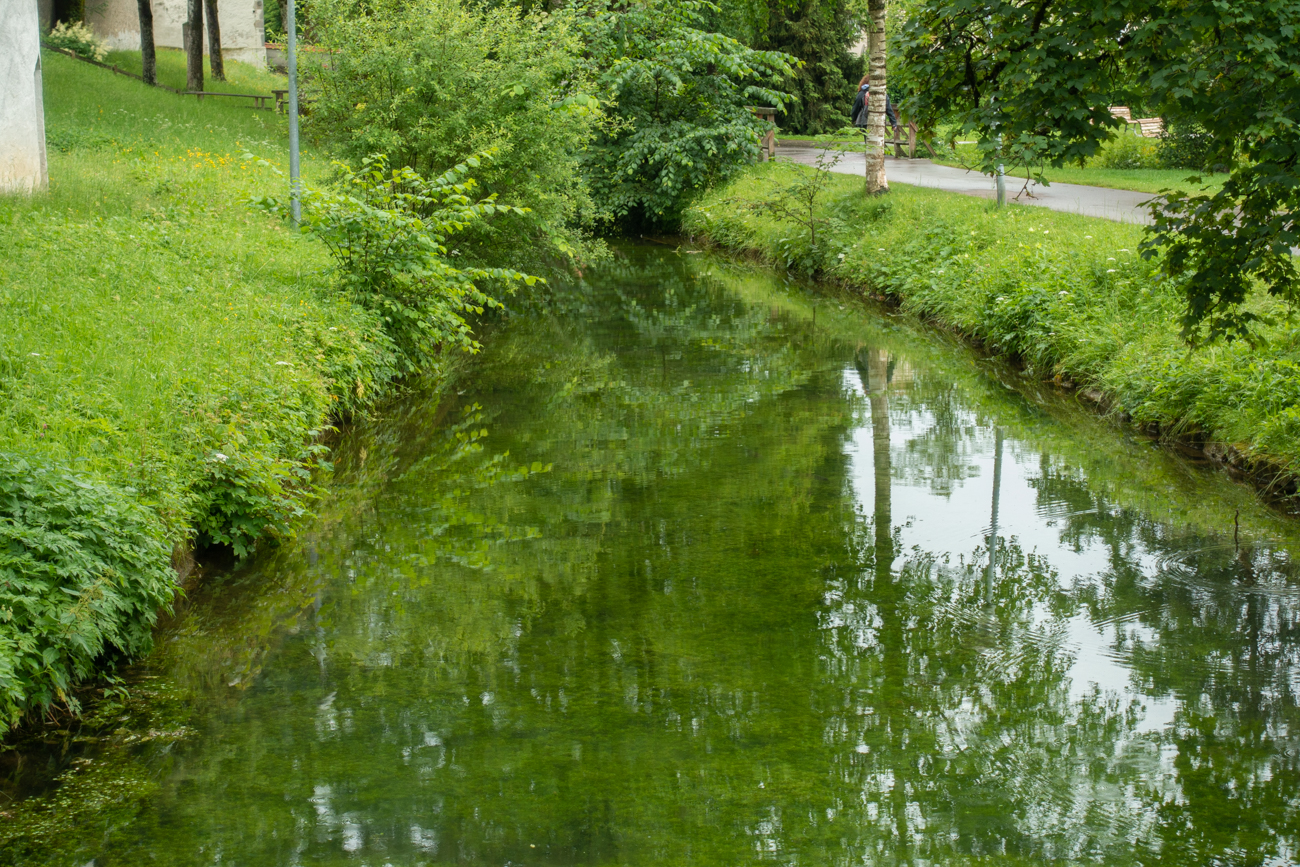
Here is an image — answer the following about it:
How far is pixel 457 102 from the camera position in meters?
15.5

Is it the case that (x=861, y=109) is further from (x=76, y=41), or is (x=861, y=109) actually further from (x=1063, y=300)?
(x=76, y=41)

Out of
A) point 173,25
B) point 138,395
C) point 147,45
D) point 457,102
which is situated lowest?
point 138,395

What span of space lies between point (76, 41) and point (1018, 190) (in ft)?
93.6

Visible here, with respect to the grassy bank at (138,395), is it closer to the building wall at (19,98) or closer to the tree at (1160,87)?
the building wall at (19,98)

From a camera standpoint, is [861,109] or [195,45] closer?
[861,109]

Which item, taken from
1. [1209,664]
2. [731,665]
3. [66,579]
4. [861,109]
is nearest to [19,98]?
[66,579]

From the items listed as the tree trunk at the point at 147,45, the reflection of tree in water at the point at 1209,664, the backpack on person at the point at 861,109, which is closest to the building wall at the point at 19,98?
the reflection of tree in water at the point at 1209,664

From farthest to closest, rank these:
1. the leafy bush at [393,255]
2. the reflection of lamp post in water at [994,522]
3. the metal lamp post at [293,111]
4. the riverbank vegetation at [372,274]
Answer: the metal lamp post at [293,111]
the leafy bush at [393,255]
the reflection of lamp post in water at [994,522]
the riverbank vegetation at [372,274]

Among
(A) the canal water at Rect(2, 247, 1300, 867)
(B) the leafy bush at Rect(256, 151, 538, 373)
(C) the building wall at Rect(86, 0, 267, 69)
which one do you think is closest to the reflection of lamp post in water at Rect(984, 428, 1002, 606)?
(A) the canal water at Rect(2, 247, 1300, 867)

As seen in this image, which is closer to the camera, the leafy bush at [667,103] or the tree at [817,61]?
the leafy bush at [667,103]

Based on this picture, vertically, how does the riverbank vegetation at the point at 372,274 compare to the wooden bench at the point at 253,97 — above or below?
below

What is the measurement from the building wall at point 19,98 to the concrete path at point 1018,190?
1165cm

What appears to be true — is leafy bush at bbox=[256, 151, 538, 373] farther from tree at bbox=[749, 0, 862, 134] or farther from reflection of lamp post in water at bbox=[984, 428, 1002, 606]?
tree at bbox=[749, 0, 862, 134]

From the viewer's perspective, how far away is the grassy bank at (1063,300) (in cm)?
954
